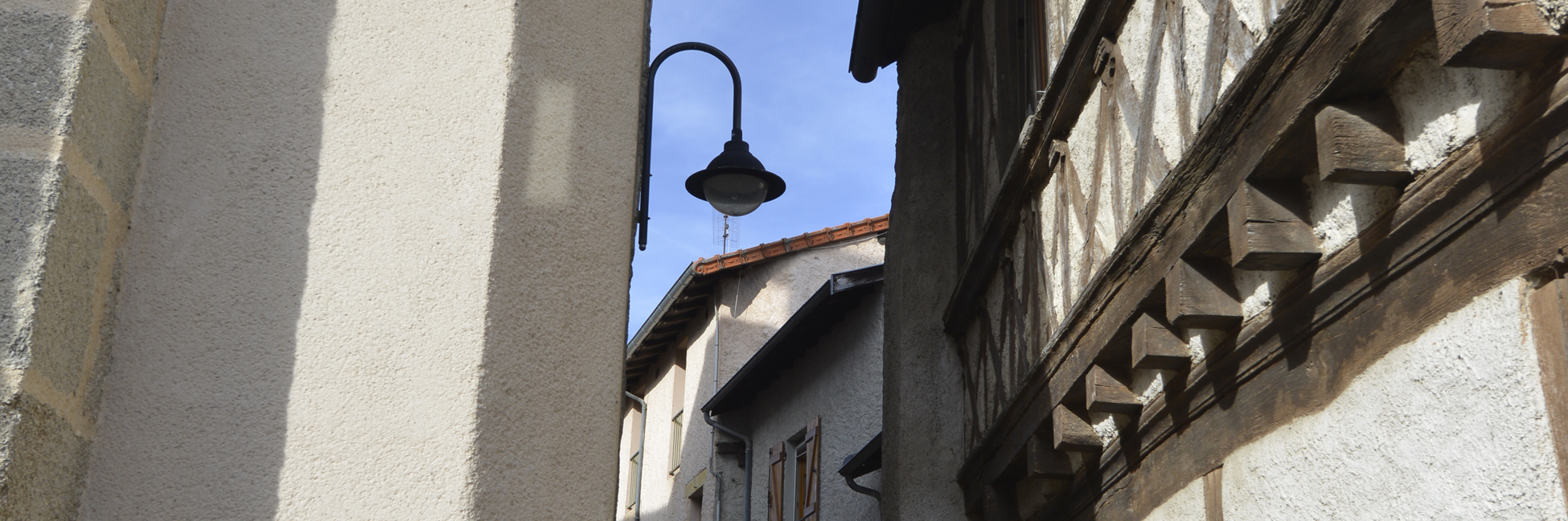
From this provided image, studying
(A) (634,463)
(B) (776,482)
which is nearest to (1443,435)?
(B) (776,482)

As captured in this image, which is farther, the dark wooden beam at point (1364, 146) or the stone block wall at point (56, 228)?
the dark wooden beam at point (1364, 146)

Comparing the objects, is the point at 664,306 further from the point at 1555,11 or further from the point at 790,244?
the point at 1555,11

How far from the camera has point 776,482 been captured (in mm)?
14016

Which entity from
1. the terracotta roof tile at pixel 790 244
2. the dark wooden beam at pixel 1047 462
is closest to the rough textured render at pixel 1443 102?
the dark wooden beam at pixel 1047 462

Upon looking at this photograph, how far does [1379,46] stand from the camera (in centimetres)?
209

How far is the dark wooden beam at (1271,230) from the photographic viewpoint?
8.07ft

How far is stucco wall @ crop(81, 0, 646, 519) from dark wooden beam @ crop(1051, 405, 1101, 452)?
1871mm

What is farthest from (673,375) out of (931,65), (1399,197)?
(1399,197)

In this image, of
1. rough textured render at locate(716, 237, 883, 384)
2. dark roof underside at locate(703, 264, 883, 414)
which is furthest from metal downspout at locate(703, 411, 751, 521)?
rough textured render at locate(716, 237, 883, 384)

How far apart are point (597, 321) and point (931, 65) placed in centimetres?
498

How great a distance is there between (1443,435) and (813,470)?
1071cm

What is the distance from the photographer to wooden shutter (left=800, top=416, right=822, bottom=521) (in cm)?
1234

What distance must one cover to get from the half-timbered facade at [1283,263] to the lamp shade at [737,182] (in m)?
→ 1.02

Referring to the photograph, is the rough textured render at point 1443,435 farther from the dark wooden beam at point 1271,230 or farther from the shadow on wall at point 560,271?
the shadow on wall at point 560,271
